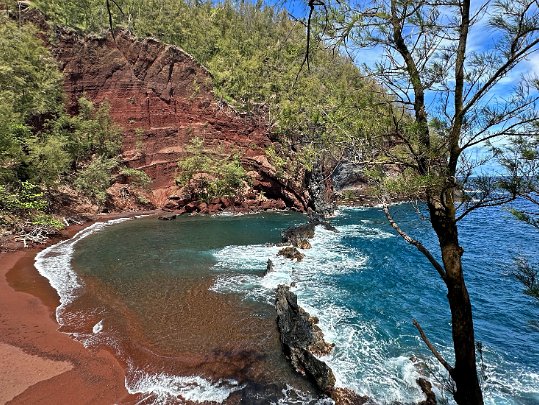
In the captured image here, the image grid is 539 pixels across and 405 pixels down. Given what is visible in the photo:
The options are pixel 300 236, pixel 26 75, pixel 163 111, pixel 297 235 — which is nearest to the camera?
pixel 300 236

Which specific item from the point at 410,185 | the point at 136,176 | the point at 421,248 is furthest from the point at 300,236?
the point at 136,176

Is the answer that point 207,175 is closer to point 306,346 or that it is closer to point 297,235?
point 297,235

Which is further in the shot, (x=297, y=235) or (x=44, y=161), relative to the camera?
→ (x=44, y=161)

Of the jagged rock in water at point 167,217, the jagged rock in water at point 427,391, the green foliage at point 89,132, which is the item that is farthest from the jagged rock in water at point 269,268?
the green foliage at point 89,132

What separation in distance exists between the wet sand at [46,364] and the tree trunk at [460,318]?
768 cm

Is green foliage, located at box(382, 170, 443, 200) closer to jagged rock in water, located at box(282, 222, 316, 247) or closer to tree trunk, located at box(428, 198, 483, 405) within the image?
tree trunk, located at box(428, 198, 483, 405)

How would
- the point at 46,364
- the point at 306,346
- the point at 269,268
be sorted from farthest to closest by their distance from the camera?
the point at 269,268 → the point at 306,346 → the point at 46,364

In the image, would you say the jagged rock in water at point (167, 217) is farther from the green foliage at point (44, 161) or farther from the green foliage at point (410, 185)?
the green foliage at point (410, 185)

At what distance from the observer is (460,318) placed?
5.27 metres

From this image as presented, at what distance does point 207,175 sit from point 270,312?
31.6 meters

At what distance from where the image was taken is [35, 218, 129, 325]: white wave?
14971 millimetres

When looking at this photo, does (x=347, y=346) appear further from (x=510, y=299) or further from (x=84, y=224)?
(x=84, y=224)

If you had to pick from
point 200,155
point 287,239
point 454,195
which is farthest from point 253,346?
point 200,155

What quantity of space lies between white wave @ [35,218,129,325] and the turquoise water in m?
0.16
